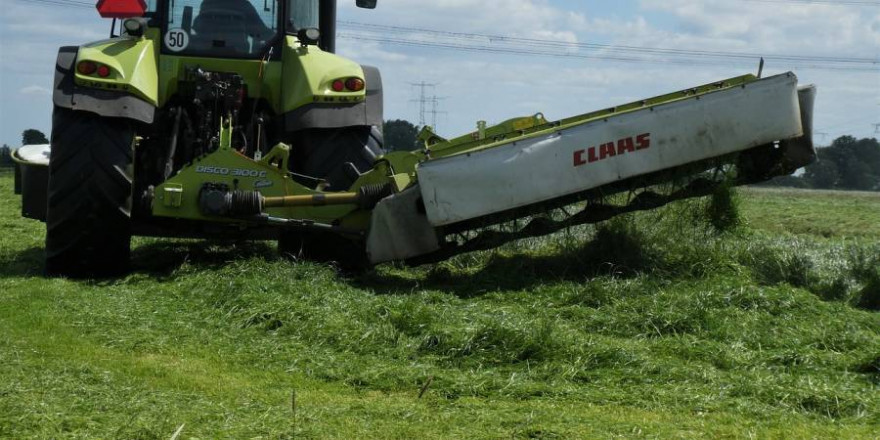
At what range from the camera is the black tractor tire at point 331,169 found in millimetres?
9273

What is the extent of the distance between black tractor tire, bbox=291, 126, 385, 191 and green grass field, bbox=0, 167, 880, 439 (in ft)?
2.59

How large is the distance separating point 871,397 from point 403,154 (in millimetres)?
4413

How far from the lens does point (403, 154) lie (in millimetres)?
9102

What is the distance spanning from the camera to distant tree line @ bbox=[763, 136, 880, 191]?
4831 centimetres

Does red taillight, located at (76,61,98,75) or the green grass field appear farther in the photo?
red taillight, located at (76,61,98,75)

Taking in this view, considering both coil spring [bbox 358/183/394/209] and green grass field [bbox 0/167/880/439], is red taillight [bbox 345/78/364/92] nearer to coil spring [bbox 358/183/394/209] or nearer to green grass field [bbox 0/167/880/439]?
coil spring [bbox 358/183/394/209]

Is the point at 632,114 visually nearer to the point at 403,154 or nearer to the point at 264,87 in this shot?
the point at 403,154

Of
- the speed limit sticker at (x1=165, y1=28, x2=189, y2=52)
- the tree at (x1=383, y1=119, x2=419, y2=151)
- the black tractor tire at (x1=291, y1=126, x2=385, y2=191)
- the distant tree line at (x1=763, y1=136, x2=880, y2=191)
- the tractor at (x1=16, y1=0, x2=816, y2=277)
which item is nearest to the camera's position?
the tractor at (x1=16, y1=0, x2=816, y2=277)

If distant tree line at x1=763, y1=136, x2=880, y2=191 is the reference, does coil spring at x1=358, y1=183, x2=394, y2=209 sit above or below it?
above

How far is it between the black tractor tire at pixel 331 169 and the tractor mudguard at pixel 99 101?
119 cm

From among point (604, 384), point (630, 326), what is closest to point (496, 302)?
point (630, 326)

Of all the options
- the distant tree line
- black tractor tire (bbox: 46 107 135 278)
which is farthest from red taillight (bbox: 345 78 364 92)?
the distant tree line

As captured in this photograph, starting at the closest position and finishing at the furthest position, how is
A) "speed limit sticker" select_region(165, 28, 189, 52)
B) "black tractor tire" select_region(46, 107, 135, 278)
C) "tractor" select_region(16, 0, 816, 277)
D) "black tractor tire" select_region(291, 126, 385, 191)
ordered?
"tractor" select_region(16, 0, 816, 277)
"black tractor tire" select_region(46, 107, 135, 278)
"black tractor tire" select_region(291, 126, 385, 191)
"speed limit sticker" select_region(165, 28, 189, 52)

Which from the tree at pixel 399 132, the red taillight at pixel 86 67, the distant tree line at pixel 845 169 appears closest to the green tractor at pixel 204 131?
the red taillight at pixel 86 67
